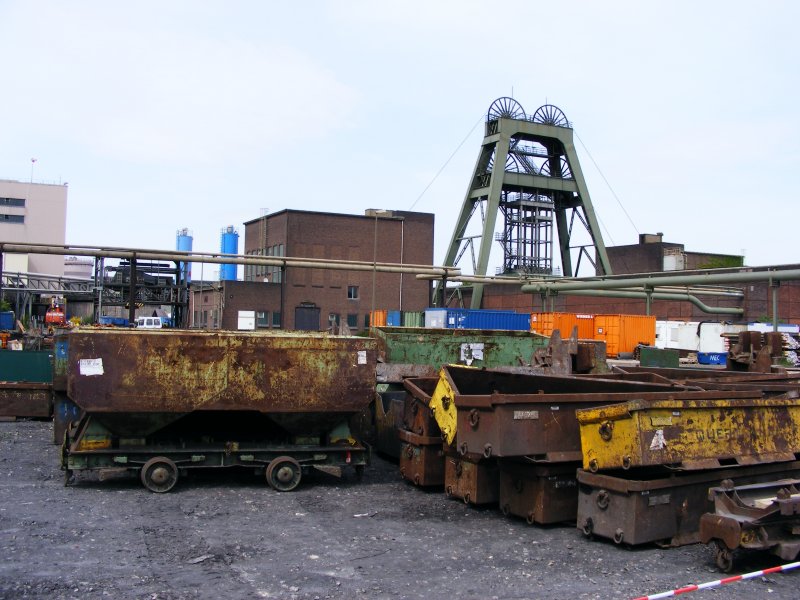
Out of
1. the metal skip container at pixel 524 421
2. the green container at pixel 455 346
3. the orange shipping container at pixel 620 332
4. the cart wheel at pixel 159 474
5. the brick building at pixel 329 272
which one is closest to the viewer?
the metal skip container at pixel 524 421

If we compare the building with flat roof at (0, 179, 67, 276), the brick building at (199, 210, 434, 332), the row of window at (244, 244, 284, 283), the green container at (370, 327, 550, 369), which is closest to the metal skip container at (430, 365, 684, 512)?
the green container at (370, 327, 550, 369)

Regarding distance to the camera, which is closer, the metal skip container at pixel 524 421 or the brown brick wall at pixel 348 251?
the metal skip container at pixel 524 421

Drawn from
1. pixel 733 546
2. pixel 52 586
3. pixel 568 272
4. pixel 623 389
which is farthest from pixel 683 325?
pixel 52 586

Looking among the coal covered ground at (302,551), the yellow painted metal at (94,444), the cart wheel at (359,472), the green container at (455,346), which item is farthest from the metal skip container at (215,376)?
the green container at (455,346)

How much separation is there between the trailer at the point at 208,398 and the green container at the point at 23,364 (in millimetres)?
6578

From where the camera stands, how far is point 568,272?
56.7 meters

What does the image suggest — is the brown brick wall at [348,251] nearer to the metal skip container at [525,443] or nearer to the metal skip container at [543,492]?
the metal skip container at [525,443]

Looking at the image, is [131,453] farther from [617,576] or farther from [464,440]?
[617,576]

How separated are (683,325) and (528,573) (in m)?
30.0

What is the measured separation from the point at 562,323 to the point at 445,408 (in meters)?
25.2

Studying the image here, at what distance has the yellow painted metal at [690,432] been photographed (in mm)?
6555

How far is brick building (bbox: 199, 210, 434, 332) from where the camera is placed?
53.1 meters

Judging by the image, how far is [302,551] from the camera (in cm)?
641

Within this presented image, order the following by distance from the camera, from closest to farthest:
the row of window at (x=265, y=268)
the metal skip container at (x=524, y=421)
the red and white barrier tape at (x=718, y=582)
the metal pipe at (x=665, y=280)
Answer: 1. the red and white barrier tape at (x=718, y=582)
2. the metal skip container at (x=524, y=421)
3. the metal pipe at (x=665, y=280)
4. the row of window at (x=265, y=268)
